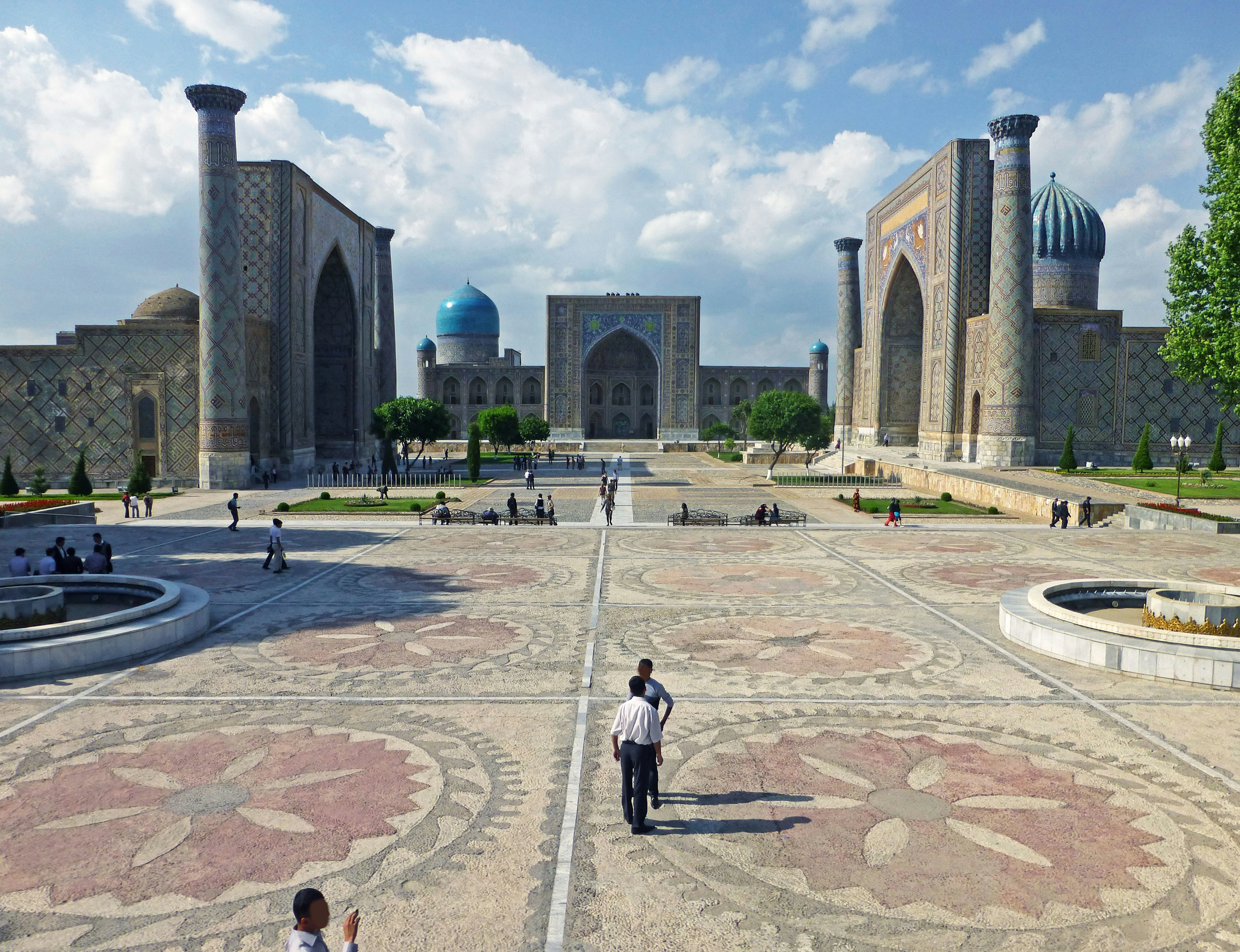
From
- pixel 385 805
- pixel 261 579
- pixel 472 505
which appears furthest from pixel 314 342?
pixel 385 805

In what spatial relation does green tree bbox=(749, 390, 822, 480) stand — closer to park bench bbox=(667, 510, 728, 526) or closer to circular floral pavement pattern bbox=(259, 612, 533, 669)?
park bench bbox=(667, 510, 728, 526)

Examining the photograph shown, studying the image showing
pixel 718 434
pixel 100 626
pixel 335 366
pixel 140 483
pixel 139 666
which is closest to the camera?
pixel 139 666

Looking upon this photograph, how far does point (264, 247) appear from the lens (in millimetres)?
32125

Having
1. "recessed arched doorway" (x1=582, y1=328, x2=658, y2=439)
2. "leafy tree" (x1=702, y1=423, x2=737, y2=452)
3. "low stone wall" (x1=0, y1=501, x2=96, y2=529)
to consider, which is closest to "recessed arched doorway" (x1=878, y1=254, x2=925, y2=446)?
"leafy tree" (x1=702, y1=423, x2=737, y2=452)

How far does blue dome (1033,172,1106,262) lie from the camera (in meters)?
43.0

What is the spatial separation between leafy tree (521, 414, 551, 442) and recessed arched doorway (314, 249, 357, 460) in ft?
37.6

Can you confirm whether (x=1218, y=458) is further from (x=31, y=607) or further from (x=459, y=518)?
(x=31, y=607)

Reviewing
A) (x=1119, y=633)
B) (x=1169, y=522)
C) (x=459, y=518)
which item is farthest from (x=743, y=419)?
(x=1119, y=633)

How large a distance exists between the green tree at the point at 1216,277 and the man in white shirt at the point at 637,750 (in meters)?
17.2

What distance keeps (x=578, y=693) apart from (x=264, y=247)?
97.1ft

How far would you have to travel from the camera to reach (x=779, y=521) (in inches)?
771

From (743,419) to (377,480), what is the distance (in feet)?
115

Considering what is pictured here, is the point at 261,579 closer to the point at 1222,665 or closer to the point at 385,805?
the point at 385,805

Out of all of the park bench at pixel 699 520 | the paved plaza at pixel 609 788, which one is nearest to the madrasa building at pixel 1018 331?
the park bench at pixel 699 520
